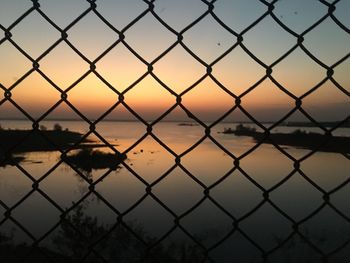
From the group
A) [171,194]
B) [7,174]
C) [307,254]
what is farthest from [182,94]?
[7,174]

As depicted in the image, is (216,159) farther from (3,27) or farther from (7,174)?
(3,27)

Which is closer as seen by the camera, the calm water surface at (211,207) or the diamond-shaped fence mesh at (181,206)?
the diamond-shaped fence mesh at (181,206)

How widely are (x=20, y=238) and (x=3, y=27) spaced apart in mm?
11174

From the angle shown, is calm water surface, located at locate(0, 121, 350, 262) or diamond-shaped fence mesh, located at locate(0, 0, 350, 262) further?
calm water surface, located at locate(0, 121, 350, 262)

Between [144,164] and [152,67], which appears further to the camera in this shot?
[144,164]

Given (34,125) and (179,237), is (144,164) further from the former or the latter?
(34,125)

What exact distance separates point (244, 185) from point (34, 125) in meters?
17.0

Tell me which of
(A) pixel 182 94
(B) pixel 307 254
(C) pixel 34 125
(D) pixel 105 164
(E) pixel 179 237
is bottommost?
Answer: (B) pixel 307 254

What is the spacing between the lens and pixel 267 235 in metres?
11.7

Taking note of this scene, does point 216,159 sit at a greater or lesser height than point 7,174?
lesser

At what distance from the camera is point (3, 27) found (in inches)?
53.4

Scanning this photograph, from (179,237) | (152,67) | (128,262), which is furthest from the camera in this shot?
(179,237)

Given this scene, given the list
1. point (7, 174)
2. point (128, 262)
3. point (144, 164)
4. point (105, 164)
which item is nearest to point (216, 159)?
point (144, 164)

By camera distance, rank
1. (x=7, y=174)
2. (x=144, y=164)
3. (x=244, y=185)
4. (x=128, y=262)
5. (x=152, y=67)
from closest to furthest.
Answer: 1. (x=152, y=67)
2. (x=128, y=262)
3. (x=244, y=185)
4. (x=7, y=174)
5. (x=144, y=164)
